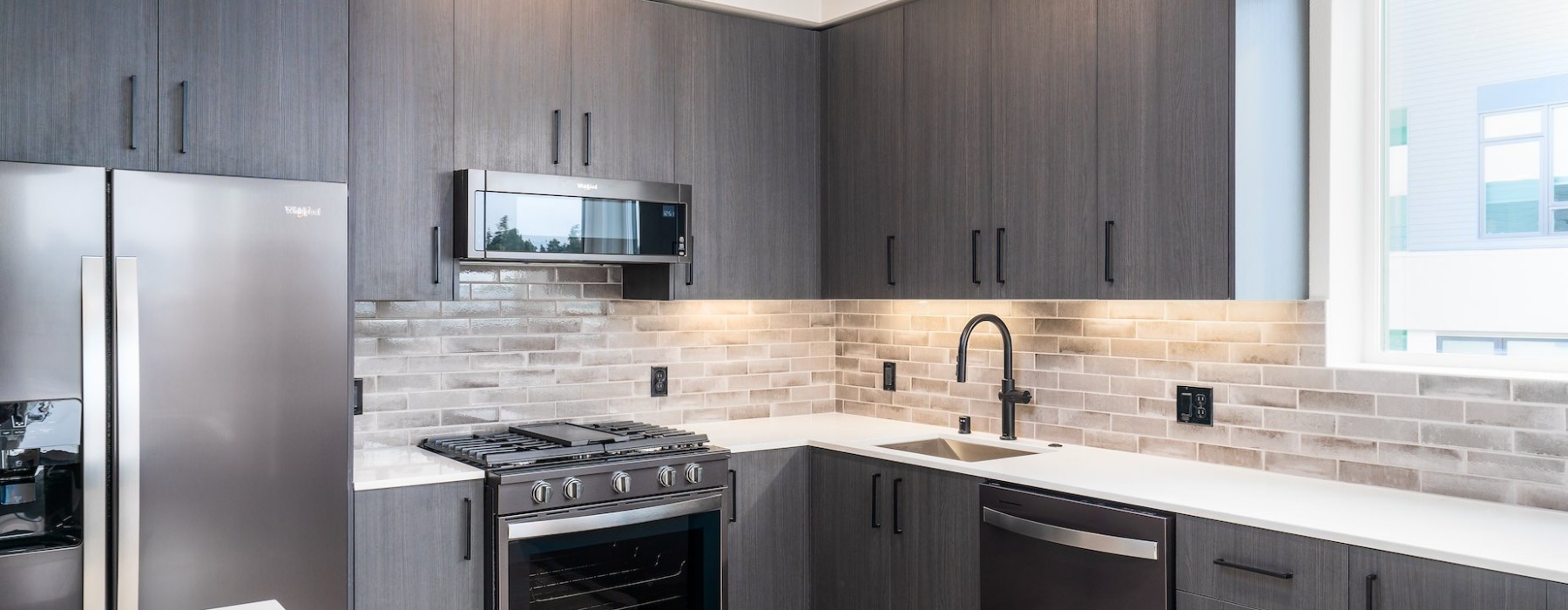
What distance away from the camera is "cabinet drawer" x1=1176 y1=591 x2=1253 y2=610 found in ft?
8.00

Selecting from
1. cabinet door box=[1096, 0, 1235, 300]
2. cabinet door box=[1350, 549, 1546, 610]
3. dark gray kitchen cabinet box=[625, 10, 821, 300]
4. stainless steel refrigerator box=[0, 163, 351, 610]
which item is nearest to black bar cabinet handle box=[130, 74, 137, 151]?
stainless steel refrigerator box=[0, 163, 351, 610]

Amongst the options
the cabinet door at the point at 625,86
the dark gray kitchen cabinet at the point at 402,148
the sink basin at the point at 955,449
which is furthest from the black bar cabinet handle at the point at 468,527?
the sink basin at the point at 955,449

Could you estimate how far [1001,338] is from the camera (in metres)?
3.70

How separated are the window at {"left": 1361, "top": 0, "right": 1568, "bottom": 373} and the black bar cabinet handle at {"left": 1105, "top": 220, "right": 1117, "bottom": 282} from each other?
0.56m

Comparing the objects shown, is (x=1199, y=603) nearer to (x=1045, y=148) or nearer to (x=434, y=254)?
(x=1045, y=148)

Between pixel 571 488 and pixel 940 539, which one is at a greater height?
pixel 571 488

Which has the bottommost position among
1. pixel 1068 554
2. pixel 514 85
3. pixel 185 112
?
pixel 1068 554

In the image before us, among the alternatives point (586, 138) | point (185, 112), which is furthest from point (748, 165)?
point (185, 112)

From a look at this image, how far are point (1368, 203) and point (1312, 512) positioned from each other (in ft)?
3.04

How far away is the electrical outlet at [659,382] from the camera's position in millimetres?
3941

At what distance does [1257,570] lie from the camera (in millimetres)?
2352

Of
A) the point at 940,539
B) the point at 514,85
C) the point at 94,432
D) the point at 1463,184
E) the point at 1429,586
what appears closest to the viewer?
the point at 1429,586

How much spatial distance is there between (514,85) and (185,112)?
3.19 ft

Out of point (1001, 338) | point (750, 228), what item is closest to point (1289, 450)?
point (1001, 338)
